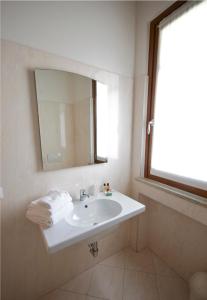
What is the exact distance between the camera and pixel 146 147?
149 centimetres

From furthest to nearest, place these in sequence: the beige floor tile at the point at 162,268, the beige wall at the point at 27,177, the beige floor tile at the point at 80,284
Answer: the beige floor tile at the point at 162,268 → the beige floor tile at the point at 80,284 → the beige wall at the point at 27,177

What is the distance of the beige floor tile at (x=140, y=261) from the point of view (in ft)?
4.81

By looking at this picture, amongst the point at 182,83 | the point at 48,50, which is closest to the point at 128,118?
the point at 182,83

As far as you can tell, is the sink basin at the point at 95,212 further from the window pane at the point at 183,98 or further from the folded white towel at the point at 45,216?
the window pane at the point at 183,98

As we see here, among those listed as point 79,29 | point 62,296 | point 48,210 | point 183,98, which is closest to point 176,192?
point 183,98

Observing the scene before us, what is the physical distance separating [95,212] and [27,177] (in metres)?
0.64

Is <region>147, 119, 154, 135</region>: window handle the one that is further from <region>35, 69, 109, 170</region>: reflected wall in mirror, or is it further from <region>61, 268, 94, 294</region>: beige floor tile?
<region>61, 268, 94, 294</region>: beige floor tile

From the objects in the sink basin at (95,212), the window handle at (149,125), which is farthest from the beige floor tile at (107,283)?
the window handle at (149,125)

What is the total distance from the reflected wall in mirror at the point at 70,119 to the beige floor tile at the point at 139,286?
116 cm

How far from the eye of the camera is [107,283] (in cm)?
132

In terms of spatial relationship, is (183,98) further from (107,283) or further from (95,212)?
(107,283)

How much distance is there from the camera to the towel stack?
884mm

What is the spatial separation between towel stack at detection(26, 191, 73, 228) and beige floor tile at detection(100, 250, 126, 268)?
3.24 ft

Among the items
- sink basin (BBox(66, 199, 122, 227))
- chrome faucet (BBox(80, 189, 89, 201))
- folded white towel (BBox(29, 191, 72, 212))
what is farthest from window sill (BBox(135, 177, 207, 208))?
folded white towel (BBox(29, 191, 72, 212))
